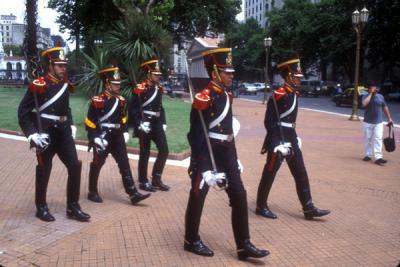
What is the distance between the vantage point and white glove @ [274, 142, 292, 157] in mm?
5555

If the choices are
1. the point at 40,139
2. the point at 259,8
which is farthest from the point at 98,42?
the point at 259,8

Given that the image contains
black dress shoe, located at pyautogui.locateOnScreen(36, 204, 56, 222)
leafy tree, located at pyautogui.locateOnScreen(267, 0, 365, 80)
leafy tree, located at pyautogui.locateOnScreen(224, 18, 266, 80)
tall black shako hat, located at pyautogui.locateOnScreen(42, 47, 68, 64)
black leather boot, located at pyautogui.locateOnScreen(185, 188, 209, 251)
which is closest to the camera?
black leather boot, located at pyautogui.locateOnScreen(185, 188, 209, 251)

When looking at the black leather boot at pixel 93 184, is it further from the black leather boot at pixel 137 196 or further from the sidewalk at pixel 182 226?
the black leather boot at pixel 137 196

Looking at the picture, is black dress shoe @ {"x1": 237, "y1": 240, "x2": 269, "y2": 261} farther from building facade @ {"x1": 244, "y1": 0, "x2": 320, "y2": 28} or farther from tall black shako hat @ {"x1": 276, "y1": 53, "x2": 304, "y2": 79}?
building facade @ {"x1": 244, "y1": 0, "x2": 320, "y2": 28}

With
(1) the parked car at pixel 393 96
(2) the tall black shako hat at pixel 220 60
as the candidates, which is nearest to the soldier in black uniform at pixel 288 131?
(2) the tall black shako hat at pixel 220 60

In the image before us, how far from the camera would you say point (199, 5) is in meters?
36.6

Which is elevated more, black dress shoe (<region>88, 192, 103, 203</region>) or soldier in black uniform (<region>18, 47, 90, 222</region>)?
soldier in black uniform (<region>18, 47, 90, 222</region>)

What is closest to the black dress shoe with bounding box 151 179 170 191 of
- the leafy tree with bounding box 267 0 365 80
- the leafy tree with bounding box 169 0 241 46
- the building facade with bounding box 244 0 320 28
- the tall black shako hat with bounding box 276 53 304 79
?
the tall black shako hat with bounding box 276 53 304 79

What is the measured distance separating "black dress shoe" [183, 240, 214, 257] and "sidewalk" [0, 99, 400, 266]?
0.24ft

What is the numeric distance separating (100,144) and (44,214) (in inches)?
45.6

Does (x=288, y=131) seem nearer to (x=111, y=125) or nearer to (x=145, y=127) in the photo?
(x=145, y=127)

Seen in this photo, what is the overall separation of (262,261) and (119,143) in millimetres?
2729

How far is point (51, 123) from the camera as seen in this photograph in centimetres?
532

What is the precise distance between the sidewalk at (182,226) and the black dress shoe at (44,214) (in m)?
0.07
